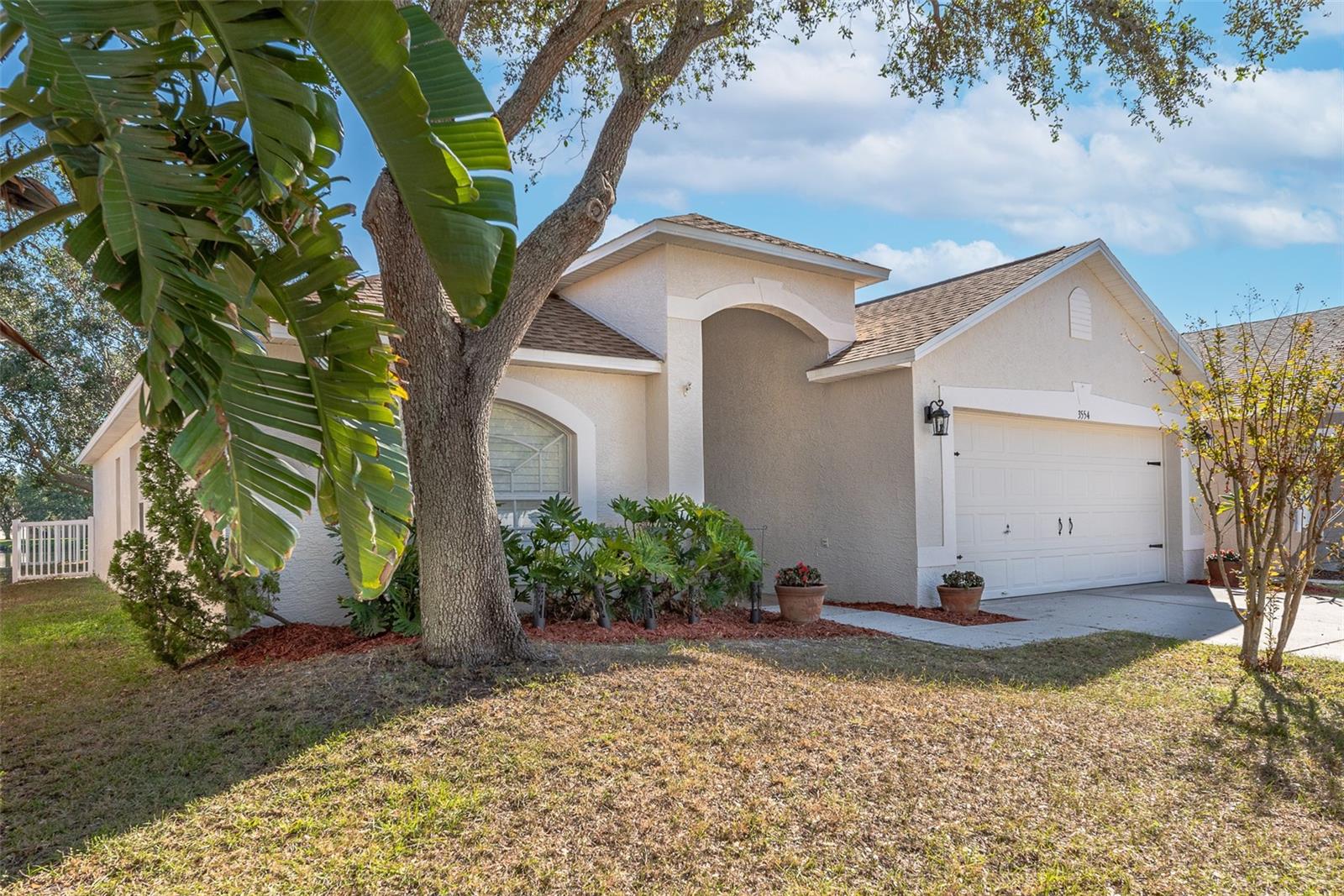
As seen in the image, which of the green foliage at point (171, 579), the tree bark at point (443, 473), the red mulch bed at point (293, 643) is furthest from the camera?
the red mulch bed at point (293, 643)

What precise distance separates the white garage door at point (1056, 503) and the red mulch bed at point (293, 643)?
24.5 ft

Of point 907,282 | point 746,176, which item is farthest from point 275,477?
point 907,282

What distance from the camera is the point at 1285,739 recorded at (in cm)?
543

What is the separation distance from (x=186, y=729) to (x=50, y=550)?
18.5 meters

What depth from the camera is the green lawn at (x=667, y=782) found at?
362cm

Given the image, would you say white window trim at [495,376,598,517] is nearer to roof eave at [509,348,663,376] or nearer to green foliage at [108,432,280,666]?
roof eave at [509,348,663,376]

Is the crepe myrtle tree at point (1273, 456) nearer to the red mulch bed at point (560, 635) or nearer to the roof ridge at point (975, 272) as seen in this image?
the red mulch bed at point (560, 635)

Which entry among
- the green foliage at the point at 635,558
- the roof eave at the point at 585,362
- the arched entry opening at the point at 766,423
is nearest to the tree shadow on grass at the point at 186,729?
the green foliage at the point at 635,558

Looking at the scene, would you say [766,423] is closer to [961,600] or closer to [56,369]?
[961,600]

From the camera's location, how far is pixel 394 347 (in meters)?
6.34

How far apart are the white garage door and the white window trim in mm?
4771

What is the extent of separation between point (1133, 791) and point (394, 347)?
217 inches

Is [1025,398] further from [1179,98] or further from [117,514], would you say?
[117,514]

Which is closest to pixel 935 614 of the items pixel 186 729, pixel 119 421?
pixel 186 729
